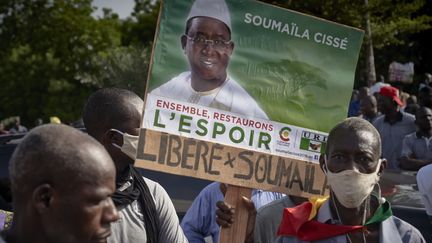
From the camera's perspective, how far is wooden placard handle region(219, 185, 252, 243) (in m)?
3.75

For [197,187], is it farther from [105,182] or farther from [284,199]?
[105,182]

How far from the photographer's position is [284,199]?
4.11 meters

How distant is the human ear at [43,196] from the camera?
7.35ft

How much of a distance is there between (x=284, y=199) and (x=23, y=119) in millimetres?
31899

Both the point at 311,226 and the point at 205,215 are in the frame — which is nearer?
the point at 311,226

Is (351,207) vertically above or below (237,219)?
above

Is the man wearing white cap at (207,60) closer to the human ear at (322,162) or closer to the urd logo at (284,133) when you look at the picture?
the urd logo at (284,133)

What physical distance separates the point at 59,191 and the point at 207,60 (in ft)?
5.36

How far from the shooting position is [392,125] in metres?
9.85

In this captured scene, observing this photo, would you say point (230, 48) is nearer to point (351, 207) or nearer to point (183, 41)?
point (183, 41)

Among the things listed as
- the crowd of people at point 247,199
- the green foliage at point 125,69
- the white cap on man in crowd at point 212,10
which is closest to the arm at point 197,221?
the crowd of people at point 247,199

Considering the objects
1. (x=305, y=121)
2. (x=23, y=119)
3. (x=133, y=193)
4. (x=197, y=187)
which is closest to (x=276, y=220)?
(x=305, y=121)

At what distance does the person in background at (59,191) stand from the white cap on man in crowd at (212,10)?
5.01 ft

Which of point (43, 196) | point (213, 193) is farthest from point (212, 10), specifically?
point (43, 196)
